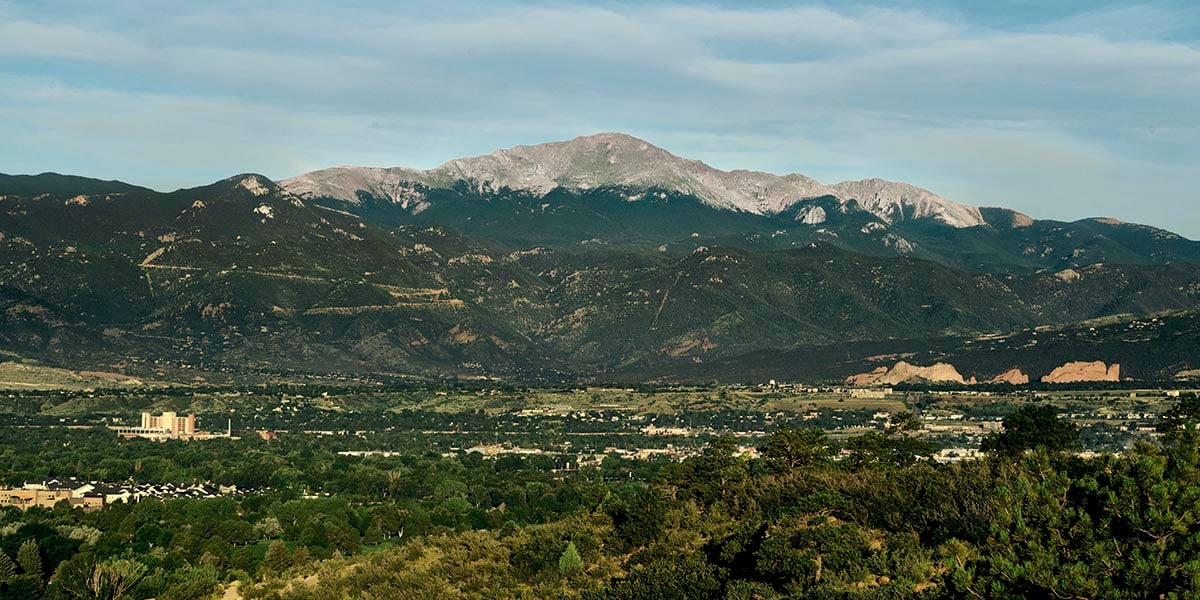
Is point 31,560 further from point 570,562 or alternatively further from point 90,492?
point 90,492

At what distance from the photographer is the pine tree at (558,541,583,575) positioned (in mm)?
79625

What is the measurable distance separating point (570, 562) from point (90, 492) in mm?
105130

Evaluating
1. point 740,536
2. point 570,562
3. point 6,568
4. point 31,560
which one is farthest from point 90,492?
point 740,536

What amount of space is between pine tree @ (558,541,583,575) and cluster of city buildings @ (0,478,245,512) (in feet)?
273

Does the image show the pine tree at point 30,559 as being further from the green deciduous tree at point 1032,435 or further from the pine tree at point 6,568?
the green deciduous tree at point 1032,435

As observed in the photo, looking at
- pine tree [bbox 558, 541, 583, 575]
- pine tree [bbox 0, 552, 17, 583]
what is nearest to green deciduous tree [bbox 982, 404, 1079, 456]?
pine tree [bbox 558, 541, 583, 575]

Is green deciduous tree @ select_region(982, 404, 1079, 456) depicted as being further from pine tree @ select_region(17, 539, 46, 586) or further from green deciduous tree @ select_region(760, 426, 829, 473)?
pine tree @ select_region(17, 539, 46, 586)

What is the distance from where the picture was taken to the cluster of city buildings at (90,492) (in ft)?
531

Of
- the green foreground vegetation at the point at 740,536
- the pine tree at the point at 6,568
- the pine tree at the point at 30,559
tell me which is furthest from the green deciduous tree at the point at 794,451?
the pine tree at the point at 6,568

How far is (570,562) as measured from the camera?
264 feet

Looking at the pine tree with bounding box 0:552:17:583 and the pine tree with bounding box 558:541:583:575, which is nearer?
the pine tree with bounding box 558:541:583:575

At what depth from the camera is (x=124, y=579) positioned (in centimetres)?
10006

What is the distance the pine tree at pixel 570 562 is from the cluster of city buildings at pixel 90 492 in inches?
3273

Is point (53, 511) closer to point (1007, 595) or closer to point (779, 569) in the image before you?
point (779, 569)
